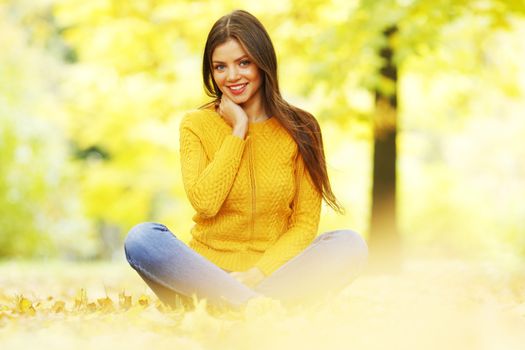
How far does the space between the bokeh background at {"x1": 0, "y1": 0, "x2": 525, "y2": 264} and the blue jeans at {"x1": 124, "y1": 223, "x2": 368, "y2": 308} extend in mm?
799

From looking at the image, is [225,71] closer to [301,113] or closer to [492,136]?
[301,113]

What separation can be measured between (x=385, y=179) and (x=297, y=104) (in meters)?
2.38

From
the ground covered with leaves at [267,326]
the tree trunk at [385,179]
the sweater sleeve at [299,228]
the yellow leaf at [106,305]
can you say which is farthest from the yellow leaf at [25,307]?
the tree trunk at [385,179]

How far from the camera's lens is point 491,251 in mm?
16797

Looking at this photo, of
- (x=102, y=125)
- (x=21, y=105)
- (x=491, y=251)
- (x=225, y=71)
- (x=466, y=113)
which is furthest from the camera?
(x=491, y=251)

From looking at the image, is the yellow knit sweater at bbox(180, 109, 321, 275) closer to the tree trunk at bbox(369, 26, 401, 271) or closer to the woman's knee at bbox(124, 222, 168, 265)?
the woman's knee at bbox(124, 222, 168, 265)

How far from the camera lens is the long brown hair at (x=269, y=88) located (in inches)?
133

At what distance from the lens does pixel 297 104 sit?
965cm

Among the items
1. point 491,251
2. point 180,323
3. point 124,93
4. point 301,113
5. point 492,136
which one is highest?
point 492,136

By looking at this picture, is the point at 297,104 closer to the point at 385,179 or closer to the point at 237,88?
the point at 385,179

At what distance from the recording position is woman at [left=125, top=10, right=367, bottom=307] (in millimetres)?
3006

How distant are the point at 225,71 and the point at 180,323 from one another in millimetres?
1317

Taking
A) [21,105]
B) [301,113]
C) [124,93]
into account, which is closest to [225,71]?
[301,113]

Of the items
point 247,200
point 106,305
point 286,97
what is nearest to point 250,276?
point 247,200
